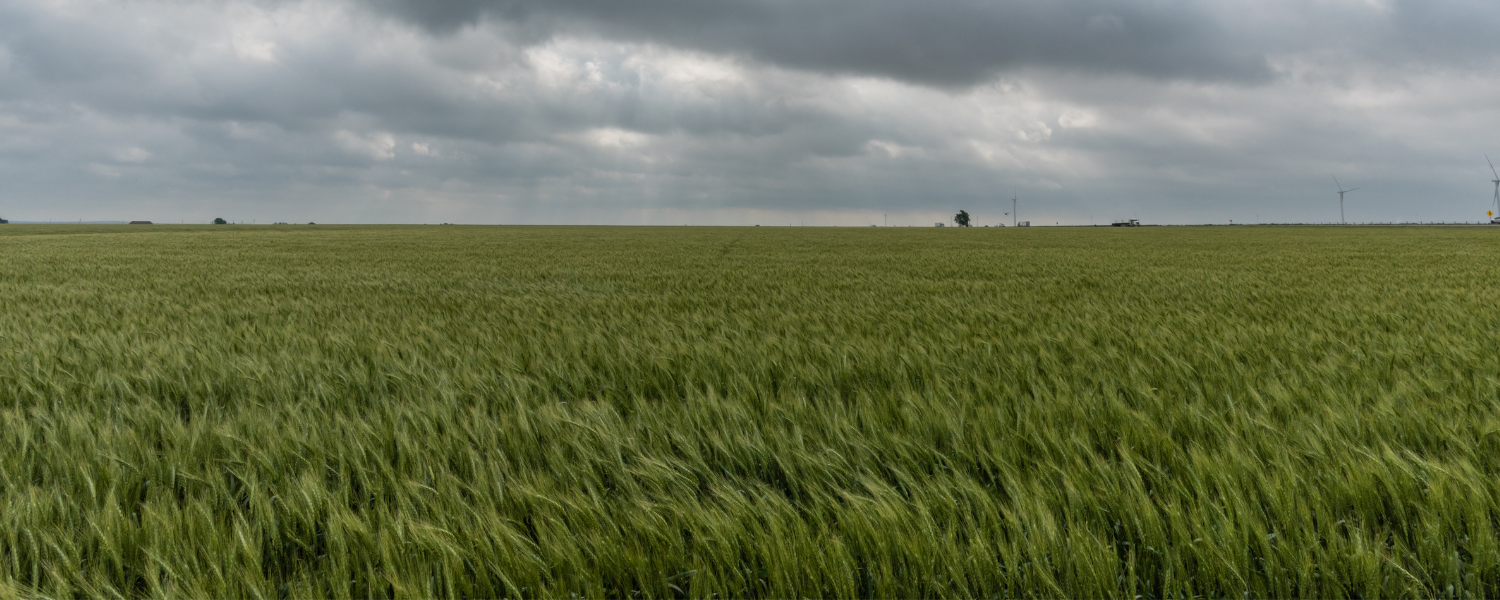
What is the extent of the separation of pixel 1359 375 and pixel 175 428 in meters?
5.69

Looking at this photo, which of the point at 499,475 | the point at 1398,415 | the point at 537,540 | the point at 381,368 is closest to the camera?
the point at 537,540

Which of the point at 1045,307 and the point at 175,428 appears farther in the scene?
the point at 1045,307

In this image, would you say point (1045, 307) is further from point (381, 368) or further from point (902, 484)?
point (381, 368)

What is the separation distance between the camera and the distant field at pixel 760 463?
1528mm

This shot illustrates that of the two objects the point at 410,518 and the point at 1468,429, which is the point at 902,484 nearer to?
the point at 410,518

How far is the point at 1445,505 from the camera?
1690 mm

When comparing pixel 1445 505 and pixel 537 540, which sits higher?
pixel 1445 505

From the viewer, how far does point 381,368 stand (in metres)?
3.96

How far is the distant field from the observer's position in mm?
1528

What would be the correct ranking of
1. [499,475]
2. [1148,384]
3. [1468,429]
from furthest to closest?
[1148,384], [1468,429], [499,475]

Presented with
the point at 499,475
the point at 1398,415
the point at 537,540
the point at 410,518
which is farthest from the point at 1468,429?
the point at 410,518

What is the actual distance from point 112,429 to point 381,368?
4.57 ft

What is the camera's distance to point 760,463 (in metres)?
2.32

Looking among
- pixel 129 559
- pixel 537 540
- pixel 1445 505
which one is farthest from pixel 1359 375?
pixel 129 559
